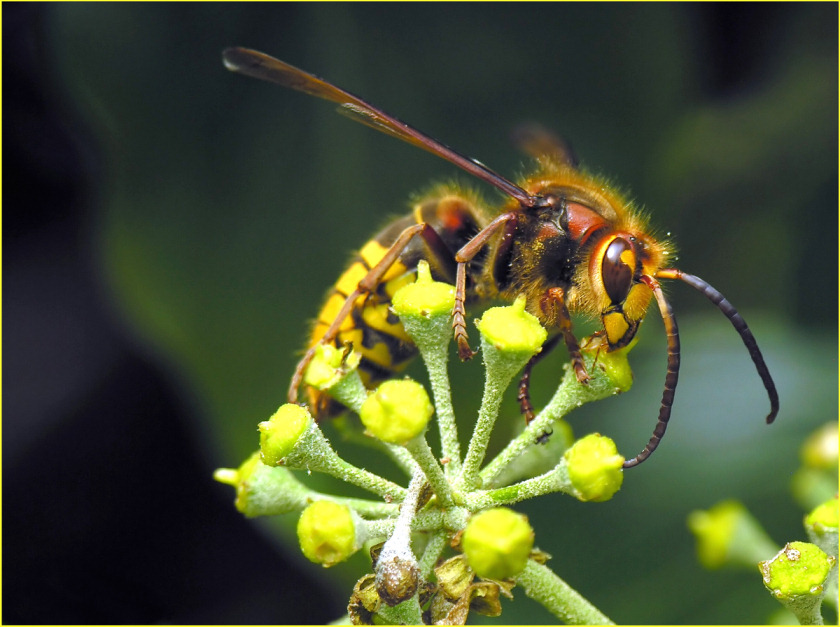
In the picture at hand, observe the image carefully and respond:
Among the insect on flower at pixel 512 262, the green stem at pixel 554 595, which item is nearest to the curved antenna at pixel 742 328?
the insect on flower at pixel 512 262

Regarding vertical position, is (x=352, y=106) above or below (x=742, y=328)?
above

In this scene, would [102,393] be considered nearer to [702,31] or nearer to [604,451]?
[604,451]

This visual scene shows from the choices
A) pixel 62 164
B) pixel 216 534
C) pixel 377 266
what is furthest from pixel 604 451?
pixel 62 164

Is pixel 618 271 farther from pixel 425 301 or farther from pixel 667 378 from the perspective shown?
pixel 425 301

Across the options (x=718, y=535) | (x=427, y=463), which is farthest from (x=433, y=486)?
(x=718, y=535)

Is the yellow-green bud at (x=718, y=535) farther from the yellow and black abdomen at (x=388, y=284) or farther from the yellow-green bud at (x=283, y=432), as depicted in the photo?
the yellow-green bud at (x=283, y=432)

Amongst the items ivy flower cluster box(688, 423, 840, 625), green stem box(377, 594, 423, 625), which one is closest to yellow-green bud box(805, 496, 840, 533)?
ivy flower cluster box(688, 423, 840, 625)
